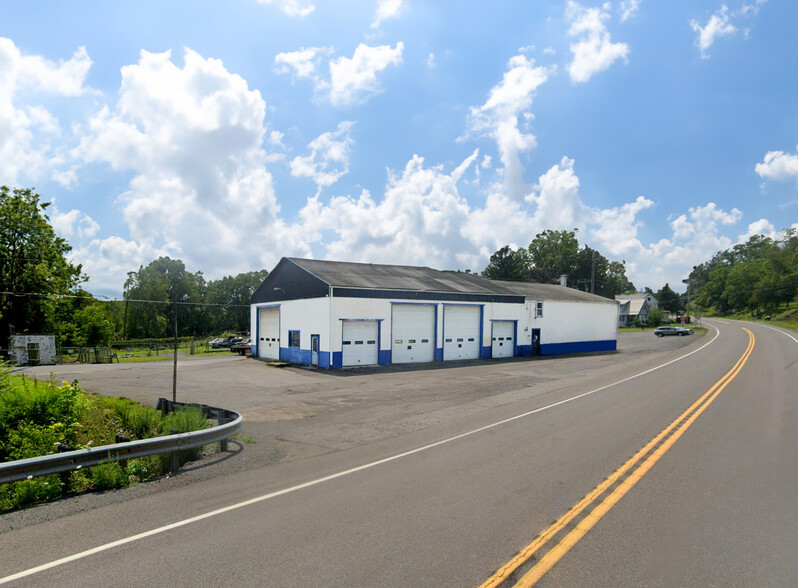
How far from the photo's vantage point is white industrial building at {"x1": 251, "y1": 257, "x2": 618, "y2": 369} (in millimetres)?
27188

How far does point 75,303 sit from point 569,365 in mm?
54933

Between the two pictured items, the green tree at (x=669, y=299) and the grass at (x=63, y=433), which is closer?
the grass at (x=63, y=433)

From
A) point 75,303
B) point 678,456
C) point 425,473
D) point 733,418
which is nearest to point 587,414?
point 733,418

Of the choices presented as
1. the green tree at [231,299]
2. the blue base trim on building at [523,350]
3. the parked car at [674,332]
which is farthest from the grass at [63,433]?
the green tree at [231,299]

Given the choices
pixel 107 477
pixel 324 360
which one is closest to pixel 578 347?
pixel 324 360

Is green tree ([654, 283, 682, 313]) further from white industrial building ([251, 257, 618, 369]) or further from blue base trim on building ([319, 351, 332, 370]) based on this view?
blue base trim on building ([319, 351, 332, 370])

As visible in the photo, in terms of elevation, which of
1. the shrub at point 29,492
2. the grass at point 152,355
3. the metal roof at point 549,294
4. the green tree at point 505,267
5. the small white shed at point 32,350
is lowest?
the grass at point 152,355

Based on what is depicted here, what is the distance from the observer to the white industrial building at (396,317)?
27.2 meters

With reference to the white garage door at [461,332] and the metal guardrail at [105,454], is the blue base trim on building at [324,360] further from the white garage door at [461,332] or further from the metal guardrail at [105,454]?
the metal guardrail at [105,454]

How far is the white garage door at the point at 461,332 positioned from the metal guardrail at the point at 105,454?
75.5 feet

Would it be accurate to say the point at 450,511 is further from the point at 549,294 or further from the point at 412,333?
the point at 549,294

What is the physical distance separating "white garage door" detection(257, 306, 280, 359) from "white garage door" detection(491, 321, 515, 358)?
49.1 ft

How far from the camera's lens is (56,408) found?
8844mm

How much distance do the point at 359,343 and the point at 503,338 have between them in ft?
40.4
